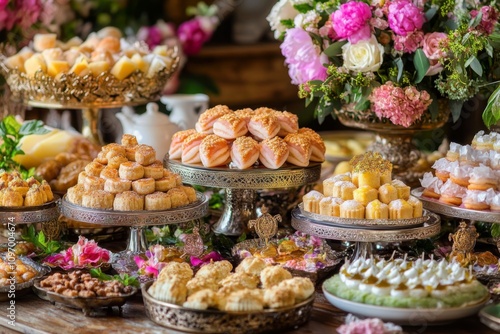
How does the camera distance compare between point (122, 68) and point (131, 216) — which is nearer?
point (131, 216)

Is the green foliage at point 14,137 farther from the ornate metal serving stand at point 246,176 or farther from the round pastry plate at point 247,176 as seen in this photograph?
the round pastry plate at point 247,176

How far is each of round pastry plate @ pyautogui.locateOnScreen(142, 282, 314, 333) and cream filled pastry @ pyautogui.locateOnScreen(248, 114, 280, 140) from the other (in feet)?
2.12

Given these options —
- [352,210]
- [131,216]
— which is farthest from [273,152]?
[131,216]

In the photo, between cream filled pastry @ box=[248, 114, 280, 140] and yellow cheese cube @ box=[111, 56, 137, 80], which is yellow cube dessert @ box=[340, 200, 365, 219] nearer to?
cream filled pastry @ box=[248, 114, 280, 140]

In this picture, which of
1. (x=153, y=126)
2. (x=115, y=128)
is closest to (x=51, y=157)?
(x=153, y=126)

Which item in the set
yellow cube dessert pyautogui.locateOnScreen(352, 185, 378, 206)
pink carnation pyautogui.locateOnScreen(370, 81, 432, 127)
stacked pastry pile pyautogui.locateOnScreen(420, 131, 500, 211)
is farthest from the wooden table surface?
pink carnation pyautogui.locateOnScreen(370, 81, 432, 127)

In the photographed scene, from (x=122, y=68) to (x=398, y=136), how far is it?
91cm

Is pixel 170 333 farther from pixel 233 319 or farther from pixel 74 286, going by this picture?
pixel 74 286

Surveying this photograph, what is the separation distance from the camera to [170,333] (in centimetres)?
193

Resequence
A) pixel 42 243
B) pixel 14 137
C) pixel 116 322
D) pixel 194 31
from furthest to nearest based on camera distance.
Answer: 1. pixel 194 31
2. pixel 14 137
3. pixel 42 243
4. pixel 116 322

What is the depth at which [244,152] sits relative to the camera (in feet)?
7.82

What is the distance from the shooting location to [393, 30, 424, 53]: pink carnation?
255 cm

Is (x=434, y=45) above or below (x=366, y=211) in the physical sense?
above

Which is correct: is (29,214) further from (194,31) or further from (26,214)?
(194,31)
